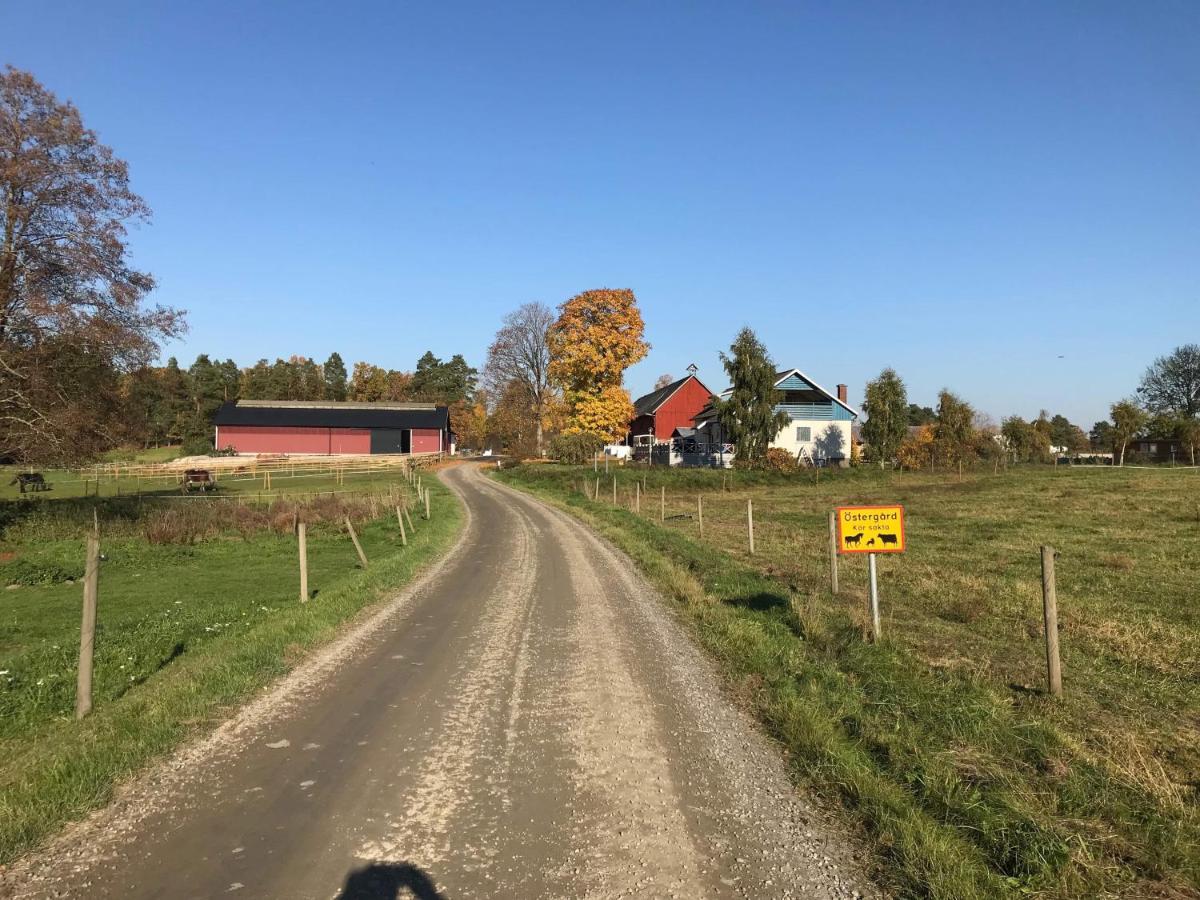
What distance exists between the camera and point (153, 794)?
519 centimetres

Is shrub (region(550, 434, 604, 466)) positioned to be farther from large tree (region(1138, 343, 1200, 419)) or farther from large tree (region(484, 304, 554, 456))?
large tree (region(1138, 343, 1200, 419))

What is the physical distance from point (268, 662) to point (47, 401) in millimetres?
21095

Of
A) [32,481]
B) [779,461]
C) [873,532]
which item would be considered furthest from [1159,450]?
[32,481]

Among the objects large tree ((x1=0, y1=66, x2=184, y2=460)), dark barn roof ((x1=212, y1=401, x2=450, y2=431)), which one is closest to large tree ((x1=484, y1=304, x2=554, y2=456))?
dark barn roof ((x1=212, y1=401, x2=450, y2=431))

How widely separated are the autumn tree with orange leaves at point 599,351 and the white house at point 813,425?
8.99m

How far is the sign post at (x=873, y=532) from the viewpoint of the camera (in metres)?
9.66

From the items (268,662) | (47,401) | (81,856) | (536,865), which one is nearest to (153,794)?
(81,856)

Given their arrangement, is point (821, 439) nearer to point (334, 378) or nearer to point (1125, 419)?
point (1125, 419)

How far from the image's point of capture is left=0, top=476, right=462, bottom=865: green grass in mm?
5605

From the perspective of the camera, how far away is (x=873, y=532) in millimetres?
9727

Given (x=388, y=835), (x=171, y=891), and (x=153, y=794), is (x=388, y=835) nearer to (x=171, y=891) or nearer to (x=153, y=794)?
(x=171, y=891)

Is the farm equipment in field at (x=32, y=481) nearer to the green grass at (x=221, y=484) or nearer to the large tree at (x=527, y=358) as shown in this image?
the green grass at (x=221, y=484)

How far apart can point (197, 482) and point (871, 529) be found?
44.9 m

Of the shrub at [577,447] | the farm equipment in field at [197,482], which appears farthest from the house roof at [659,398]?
the farm equipment in field at [197,482]
